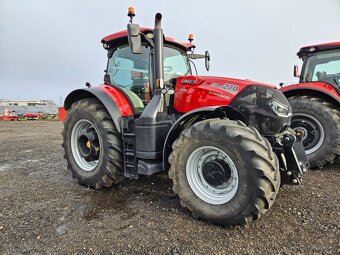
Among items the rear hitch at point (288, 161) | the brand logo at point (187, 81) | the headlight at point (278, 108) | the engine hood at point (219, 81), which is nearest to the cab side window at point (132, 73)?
the brand logo at point (187, 81)

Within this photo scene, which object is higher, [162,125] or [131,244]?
[162,125]

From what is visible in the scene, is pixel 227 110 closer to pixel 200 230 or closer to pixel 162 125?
pixel 162 125

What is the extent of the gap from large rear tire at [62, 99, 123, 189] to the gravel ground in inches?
9.1

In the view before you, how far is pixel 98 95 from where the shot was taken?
3523 millimetres

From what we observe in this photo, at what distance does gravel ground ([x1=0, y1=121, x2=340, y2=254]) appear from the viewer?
2.21m

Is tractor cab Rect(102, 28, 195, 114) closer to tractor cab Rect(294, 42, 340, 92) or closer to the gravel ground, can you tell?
the gravel ground

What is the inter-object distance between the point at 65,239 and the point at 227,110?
2.18 metres

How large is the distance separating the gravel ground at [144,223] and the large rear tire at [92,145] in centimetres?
23

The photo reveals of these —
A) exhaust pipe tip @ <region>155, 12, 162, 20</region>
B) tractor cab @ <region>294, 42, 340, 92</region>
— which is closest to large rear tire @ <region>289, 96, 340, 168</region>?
tractor cab @ <region>294, 42, 340, 92</region>

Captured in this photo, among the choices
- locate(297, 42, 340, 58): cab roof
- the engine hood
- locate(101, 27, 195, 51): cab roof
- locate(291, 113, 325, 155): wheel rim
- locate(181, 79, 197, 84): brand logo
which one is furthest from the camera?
locate(297, 42, 340, 58): cab roof

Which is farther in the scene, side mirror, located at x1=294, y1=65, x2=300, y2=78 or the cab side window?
side mirror, located at x1=294, y1=65, x2=300, y2=78

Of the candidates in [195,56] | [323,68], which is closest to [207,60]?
[195,56]

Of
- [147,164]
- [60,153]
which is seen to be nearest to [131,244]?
[147,164]

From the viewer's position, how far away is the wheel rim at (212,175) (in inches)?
102
